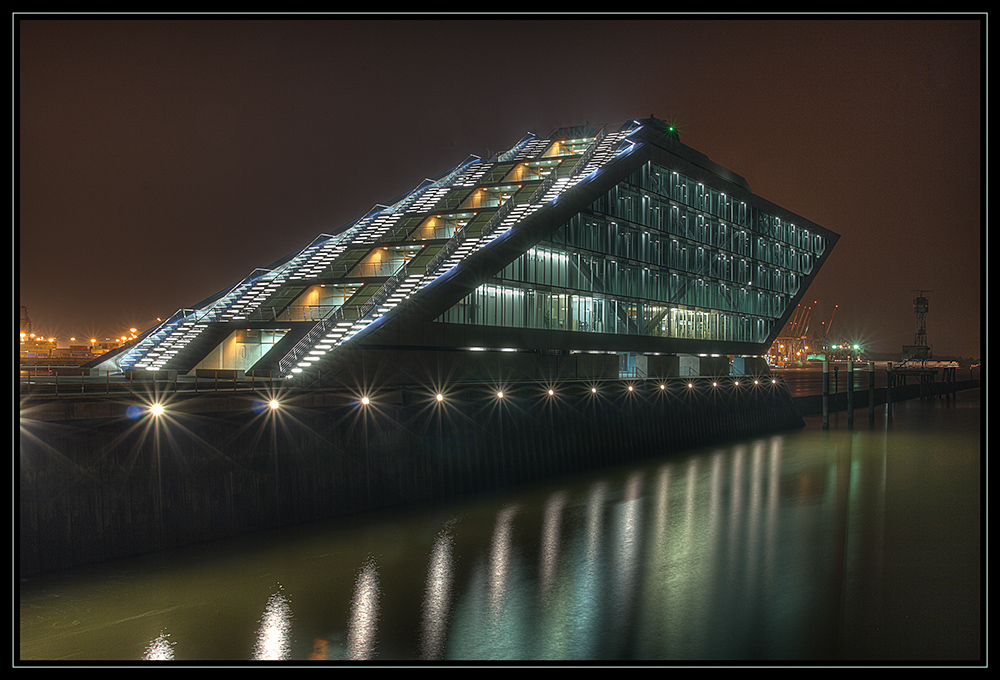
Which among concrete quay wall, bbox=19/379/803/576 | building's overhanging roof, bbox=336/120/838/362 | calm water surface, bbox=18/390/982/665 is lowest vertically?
calm water surface, bbox=18/390/982/665

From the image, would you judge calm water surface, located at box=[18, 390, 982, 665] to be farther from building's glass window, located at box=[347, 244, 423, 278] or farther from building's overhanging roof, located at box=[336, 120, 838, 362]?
building's glass window, located at box=[347, 244, 423, 278]

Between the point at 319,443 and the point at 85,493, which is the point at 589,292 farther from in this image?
the point at 85,493

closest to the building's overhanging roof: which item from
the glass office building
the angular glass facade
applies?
the glass office building

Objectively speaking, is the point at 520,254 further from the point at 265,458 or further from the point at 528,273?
the point at 265,458

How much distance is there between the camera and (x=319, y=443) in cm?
2814

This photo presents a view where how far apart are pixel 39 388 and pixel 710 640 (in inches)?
778

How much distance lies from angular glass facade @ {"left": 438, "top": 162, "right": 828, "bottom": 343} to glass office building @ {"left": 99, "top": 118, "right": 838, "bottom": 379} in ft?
0.46

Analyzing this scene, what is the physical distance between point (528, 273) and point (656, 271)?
55.5 feet

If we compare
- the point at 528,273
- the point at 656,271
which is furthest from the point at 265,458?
the point at 656,271

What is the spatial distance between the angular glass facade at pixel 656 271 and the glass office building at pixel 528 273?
0.14 meters

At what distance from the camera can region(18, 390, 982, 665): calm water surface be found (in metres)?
18.3

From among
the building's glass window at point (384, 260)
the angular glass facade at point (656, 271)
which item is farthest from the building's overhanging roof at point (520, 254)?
the building's glass window at point (384, 260)
